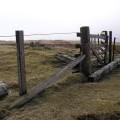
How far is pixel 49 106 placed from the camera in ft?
25.3

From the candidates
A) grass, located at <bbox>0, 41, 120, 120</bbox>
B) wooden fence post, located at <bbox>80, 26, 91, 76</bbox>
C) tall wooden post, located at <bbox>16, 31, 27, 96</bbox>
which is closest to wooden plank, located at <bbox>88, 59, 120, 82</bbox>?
grass, located at <bbox>0, 41, 120, 120</bbox>

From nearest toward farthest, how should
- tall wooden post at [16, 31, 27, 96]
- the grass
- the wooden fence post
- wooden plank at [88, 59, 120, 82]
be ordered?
the grass, tall wooden post at [16, 31, 27, 96], wooden plank at [88, 59, 120, 82], the wooden fence post

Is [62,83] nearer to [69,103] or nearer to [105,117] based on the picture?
[69,103]

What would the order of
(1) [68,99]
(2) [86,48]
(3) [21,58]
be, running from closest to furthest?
(3) [21,58] → (1) [68,99] → (2) [86,48]

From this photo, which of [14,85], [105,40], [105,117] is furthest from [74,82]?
[105,40]

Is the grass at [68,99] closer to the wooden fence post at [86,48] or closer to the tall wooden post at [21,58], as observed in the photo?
the wooden fence post at [86,48]

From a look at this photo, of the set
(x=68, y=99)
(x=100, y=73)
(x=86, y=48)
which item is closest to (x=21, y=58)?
(x=68, y=99)

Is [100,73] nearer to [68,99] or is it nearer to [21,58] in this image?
[68,99]

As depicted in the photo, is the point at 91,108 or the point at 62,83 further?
the point at 62,83

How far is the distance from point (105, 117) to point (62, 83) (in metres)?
3.14

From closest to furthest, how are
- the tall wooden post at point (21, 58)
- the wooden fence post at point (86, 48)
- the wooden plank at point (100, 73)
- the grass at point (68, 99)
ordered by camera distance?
the grass at point (68, 99)
the tall wooden post at point (21, 58)
the wooden plank at point (100, 73)
the wooden fence post at point (86, 48)

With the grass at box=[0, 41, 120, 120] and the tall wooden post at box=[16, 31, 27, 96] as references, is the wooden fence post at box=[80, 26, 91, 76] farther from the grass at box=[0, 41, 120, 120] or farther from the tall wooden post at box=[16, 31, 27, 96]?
the tall wooden post at box=[16, 31, 27, 96]

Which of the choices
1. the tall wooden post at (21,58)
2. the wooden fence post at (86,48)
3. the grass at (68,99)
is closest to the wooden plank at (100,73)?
the grass at (68,99)

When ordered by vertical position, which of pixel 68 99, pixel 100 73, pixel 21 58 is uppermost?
pixel 21 58
